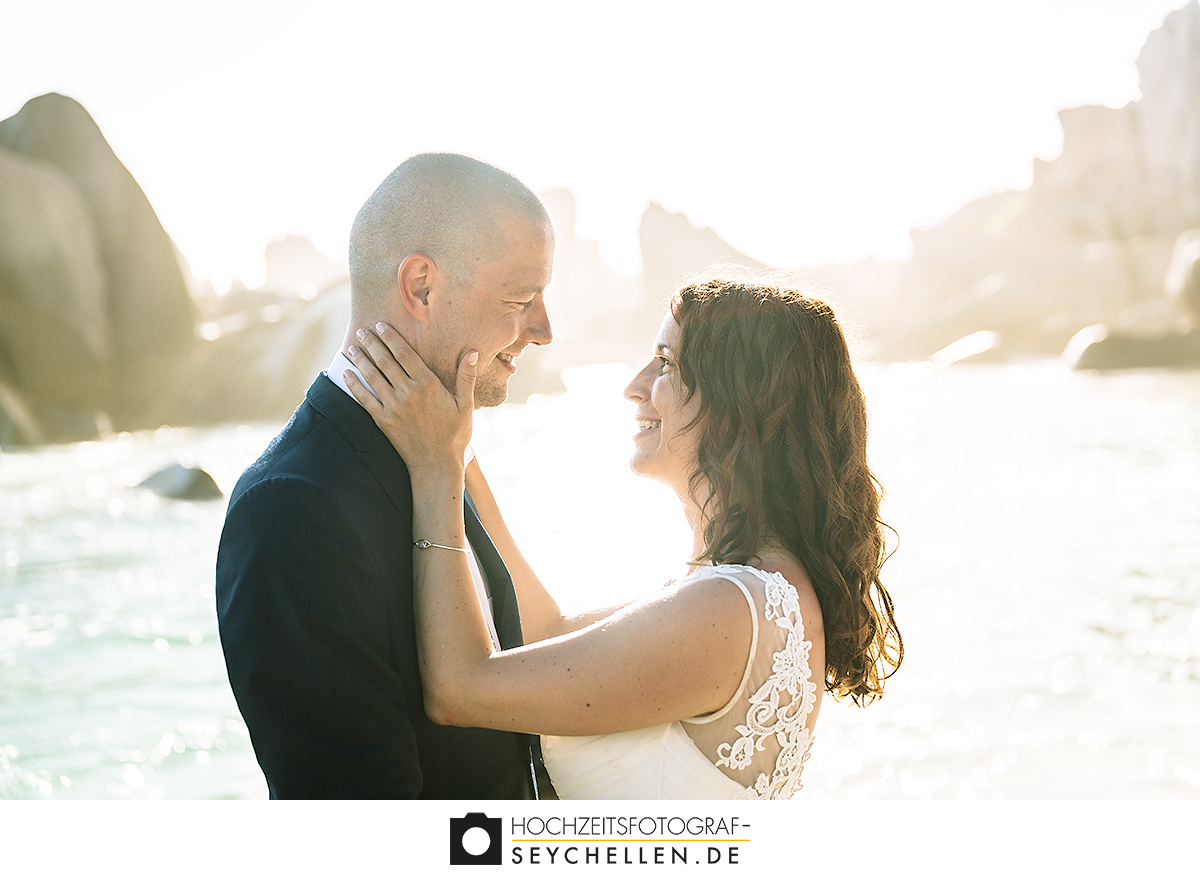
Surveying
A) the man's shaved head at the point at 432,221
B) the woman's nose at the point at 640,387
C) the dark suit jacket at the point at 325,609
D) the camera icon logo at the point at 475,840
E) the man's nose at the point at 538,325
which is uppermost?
the man's shaved head at the point at 432,221

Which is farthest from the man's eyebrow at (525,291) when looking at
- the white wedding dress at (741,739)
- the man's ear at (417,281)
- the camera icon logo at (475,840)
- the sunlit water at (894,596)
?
the camera icon logo at (475,840)

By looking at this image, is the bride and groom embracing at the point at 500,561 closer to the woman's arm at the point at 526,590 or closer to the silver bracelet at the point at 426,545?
the silver bracelet at the point at 426,545

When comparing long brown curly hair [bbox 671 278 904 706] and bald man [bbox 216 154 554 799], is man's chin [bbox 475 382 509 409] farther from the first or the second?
long brown curly hair [bbox 671 278 904 706]

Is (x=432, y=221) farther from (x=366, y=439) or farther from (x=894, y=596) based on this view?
(x=894, y=596)

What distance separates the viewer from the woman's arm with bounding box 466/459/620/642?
2.19 m

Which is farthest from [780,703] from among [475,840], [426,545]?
[475,840]

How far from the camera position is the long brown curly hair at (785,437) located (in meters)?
1.73

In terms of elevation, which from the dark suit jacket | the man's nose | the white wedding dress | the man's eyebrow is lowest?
the white wedding dress

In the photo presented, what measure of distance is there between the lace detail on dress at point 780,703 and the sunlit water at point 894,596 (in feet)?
1.94

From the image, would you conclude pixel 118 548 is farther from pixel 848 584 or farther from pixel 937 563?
pixel 848 584

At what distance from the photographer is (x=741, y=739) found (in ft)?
5.44

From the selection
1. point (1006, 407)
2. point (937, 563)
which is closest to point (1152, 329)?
point (1006, 407)

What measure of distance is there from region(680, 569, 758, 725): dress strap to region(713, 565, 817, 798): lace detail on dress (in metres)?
0.03

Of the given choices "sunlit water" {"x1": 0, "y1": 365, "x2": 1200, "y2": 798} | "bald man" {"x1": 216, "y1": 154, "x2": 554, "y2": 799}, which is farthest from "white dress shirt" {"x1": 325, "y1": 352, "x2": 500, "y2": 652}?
"sunlit water" {"x1": 0, "y1": 365, "x2": 1200, "y2": 798}
